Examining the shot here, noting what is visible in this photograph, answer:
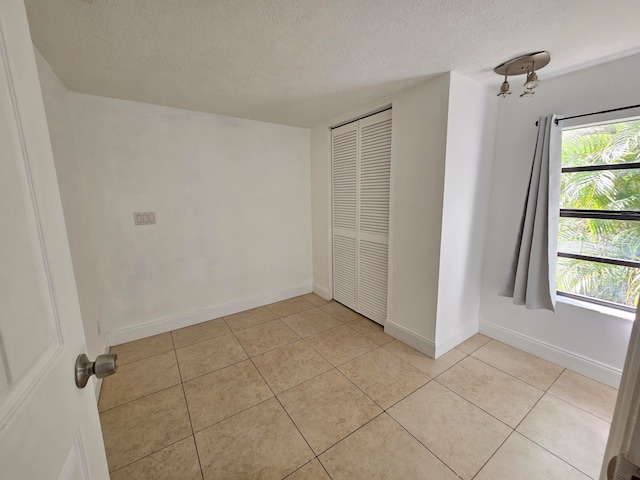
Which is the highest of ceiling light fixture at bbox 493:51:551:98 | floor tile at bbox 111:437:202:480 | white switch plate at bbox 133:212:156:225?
ceiling light fixture at bbox 493:51:551:98

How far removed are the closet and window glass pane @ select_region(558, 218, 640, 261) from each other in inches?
55.6

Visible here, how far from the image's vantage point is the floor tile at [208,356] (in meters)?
2.13

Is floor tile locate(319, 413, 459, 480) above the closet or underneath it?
underneath

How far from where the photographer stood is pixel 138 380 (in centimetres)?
201

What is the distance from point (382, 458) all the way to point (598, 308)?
6.30ft

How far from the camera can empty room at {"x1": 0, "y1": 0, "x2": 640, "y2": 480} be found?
2.02 feet

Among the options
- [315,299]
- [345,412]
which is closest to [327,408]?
[345,412]

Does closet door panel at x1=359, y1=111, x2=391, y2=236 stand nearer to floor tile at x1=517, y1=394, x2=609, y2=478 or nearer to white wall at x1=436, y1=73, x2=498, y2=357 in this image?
white wall at x1=436, y1=73, x2=498, y2=357

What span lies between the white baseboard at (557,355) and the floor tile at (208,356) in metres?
2.34

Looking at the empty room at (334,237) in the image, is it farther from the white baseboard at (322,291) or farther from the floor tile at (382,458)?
the white baseboard at (322,291)

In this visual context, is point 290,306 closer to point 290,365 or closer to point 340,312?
point 340,312

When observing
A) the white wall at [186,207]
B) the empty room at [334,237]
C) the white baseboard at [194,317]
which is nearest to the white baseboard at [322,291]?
the white baseboard at [194,317]

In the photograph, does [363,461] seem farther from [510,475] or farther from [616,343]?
[616,343]

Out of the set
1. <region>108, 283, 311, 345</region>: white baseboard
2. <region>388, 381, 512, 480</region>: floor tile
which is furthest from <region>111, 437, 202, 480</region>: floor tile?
<region>108, 283, 311, 345</region>: white baseboard
